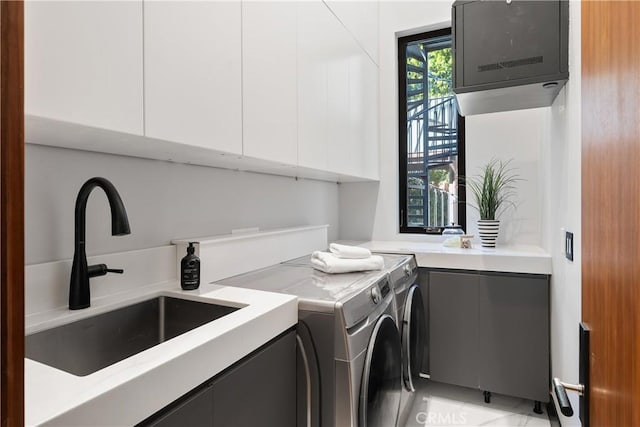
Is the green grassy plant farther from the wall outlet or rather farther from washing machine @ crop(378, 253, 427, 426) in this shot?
the wall outlet

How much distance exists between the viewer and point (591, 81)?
734 millimetres

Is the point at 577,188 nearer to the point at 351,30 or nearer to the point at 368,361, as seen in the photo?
the point at 368,361

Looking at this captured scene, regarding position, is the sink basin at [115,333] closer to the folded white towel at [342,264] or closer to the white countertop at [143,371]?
the white countertop at [143,371]

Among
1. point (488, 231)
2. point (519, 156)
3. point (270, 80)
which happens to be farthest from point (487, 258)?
point (270, 80)

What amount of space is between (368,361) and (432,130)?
2317 millimetres

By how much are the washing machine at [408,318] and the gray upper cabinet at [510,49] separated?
1.03m

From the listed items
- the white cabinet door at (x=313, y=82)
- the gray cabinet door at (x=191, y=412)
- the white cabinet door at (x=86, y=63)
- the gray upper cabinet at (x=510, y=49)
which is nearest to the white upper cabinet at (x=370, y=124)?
the white cabinet door at (x=313, y=82)

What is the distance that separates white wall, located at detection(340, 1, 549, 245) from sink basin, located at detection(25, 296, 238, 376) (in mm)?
2078

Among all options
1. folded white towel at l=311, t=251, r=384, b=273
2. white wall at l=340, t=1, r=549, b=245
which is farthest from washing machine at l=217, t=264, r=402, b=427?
white wall at l=340, t=1, r=549, b=245

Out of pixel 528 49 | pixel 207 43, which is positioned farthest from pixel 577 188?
pixel 207 43

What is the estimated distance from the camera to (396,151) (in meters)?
3.10

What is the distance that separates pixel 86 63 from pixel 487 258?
2.24 meters

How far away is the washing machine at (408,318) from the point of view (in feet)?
6.19

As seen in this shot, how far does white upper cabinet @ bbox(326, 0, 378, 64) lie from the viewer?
92.2 inches
